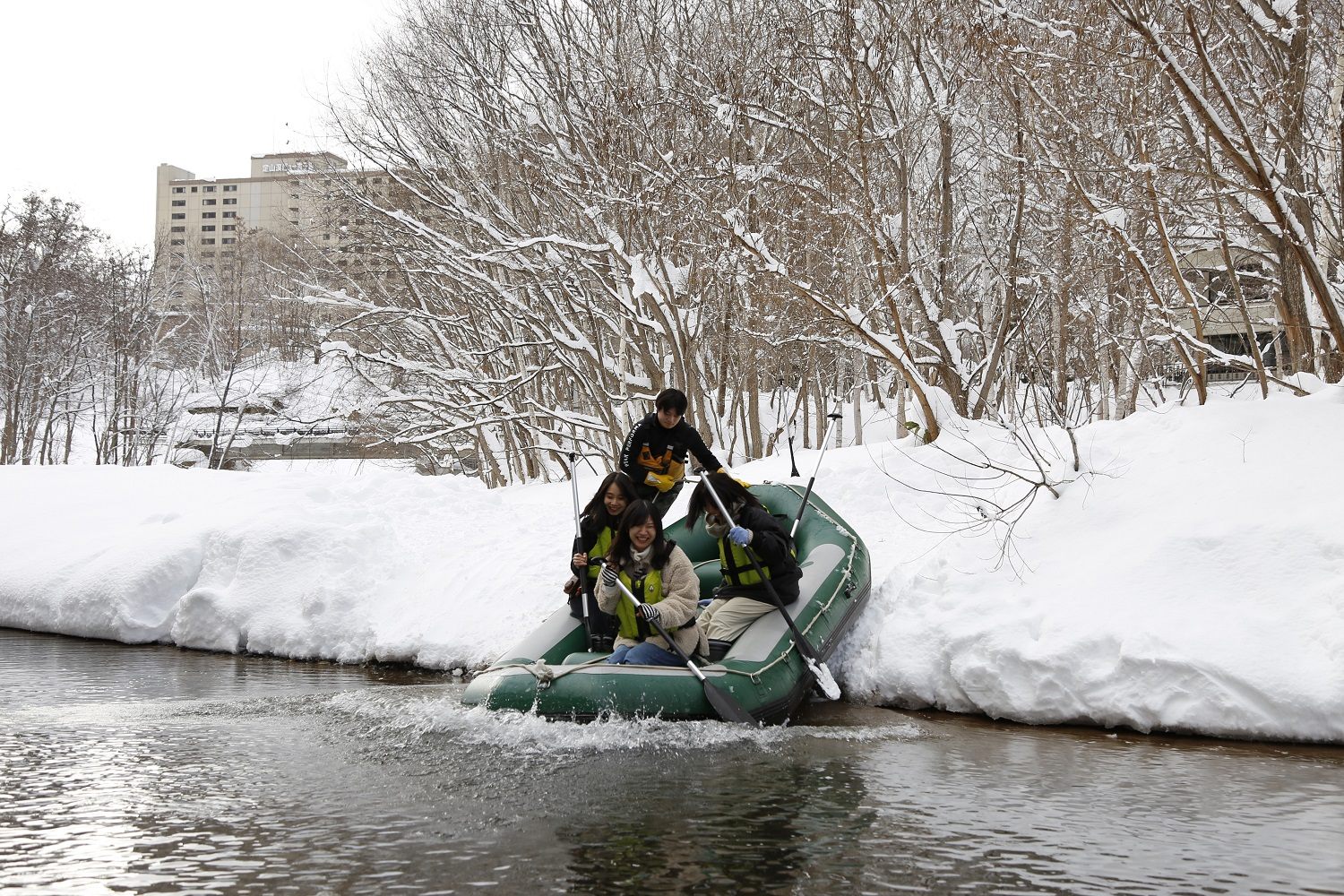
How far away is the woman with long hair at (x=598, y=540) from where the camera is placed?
22.9 ft

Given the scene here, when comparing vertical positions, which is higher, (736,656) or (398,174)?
(398,174)

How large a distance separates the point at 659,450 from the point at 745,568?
123 centimetres

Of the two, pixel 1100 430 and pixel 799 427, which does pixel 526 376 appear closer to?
pixel 1100 430

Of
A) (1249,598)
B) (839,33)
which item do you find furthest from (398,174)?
(1249,598)

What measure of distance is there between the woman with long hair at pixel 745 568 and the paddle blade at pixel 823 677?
460 mm

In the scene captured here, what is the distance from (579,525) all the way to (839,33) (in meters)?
6.60

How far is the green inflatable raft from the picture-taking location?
5.95 meters

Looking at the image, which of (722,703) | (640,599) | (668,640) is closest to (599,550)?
(640,599)

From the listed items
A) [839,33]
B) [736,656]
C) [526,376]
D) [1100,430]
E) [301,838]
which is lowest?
[301,838]

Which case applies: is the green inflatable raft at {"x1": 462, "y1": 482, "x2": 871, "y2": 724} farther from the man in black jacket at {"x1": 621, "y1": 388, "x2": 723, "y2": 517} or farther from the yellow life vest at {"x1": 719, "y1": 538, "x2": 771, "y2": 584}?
the man in black jacket at {"x1": 621, "y1": 388, "x2": 723, "y2": 517}

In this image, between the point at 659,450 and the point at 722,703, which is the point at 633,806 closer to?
the point at 722,703

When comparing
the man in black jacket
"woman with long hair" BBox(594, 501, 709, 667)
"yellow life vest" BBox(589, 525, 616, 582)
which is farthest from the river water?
the man in black jacket

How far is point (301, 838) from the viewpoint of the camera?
14.1 feet

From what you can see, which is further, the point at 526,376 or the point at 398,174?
the point at 398,174
